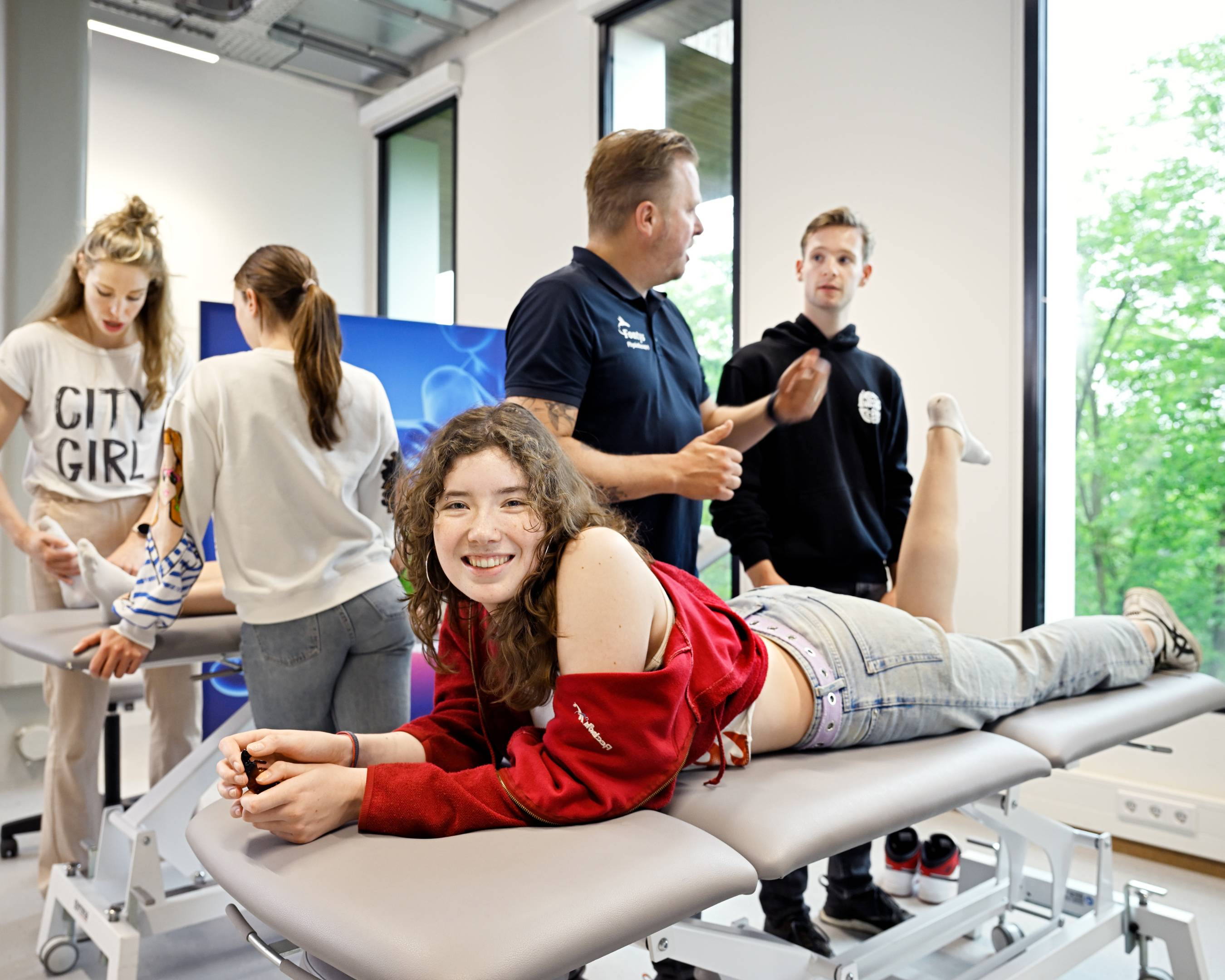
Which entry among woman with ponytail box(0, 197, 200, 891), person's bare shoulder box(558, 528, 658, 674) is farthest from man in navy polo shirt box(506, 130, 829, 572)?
woman with ponytail box(0, 197, 200, 891)

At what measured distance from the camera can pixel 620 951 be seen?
1.72m

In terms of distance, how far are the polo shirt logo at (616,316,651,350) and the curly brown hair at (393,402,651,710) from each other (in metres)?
0.51

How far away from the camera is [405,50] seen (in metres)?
5.45

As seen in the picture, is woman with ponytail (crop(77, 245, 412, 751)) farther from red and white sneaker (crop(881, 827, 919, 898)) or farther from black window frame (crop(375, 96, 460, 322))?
black window frame (crop(375, 96, 460, 322))

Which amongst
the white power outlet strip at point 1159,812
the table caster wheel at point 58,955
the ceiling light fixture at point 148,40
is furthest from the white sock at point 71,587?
the ceiling light fixture at point 148,40

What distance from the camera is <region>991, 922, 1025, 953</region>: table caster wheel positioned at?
77.4 inches

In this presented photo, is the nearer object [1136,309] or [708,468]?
[708,468]

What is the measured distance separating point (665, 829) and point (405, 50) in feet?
17.8

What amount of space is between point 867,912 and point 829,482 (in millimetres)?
960

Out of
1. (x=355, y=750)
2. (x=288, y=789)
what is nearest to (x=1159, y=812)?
(x=355, y=750)

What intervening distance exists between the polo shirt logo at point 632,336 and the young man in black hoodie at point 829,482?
47cm

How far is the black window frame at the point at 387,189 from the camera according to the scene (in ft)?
17.3

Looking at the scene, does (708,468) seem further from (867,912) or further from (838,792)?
(867,912)

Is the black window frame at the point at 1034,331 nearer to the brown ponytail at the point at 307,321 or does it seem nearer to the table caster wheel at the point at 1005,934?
the table caster wheel at the point at 1005,934
